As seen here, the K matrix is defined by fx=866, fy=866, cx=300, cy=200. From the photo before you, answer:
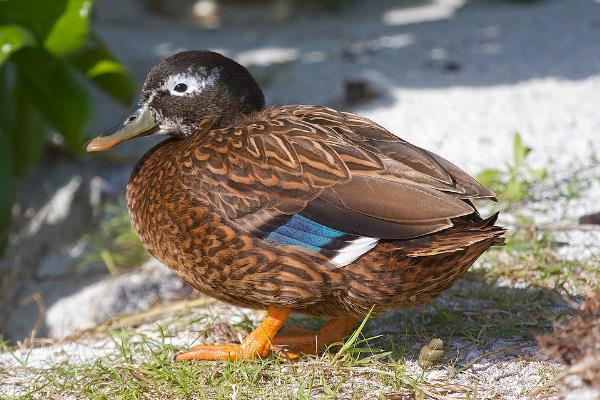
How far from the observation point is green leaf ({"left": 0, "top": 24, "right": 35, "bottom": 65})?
176 inches

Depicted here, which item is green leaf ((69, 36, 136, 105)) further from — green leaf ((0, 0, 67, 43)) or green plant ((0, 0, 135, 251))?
green leaf ((0, 0, 67, 43))

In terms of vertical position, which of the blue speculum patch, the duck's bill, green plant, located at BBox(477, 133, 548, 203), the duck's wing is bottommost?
green plant, located at BBox(477, 133, 548, 203)

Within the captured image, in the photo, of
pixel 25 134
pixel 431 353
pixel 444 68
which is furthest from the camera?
pixel 444 68

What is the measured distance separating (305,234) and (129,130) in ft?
3.01

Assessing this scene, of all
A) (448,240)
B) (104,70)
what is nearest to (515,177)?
(448,240)

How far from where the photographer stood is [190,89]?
3123mm

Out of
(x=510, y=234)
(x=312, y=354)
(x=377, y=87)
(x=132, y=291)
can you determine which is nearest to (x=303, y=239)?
(x=312, y=354)

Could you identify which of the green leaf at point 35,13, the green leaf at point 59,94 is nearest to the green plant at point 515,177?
the green leaf at point 59,94

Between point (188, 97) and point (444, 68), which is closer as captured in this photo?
point (188, 97)

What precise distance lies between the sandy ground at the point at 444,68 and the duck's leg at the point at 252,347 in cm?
53

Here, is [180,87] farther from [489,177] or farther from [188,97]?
[489,177]

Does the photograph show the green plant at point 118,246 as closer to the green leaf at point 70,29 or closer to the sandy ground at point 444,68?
the green leaf at point 70,29

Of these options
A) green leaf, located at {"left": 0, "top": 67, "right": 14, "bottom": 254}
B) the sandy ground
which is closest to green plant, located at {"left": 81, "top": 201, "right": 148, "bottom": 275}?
green leaf, located at {"left": 0, "top": 67, "right": 14, "bottom": 254}

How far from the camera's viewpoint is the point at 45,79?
518 cm
